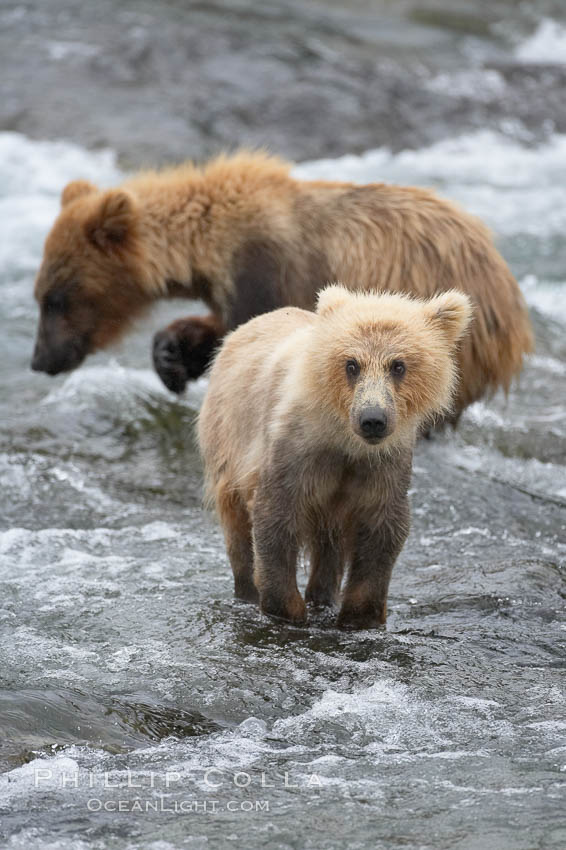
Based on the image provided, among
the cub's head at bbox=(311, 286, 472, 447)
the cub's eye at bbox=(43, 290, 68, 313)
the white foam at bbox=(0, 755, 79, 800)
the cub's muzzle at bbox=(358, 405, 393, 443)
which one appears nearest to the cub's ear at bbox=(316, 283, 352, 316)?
the cub's head at bbox=(311, 286, 472, 447)

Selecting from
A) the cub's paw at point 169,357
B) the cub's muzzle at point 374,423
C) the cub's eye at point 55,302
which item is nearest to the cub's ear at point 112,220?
the cub's eye at point 55,302

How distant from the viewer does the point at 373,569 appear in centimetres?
500

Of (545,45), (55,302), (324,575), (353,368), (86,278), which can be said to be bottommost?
(324,575)

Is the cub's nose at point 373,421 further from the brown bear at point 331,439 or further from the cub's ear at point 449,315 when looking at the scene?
the cub's ear at point 449,315

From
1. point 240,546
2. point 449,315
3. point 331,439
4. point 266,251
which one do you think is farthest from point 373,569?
point 266,251

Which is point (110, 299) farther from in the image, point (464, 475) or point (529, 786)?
point (529, 786)

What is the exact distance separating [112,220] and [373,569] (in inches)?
134

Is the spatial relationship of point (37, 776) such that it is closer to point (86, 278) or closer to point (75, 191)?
Result: point (86, 278)

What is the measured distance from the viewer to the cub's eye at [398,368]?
4.47 m

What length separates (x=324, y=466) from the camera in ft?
15.8

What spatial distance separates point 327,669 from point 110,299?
3.78 m

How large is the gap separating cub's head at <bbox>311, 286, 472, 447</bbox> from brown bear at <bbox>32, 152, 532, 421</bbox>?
9.19 feet

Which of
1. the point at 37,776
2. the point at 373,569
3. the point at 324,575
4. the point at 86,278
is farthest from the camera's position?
the point at 86,278

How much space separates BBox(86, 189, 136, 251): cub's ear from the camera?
7508mm
